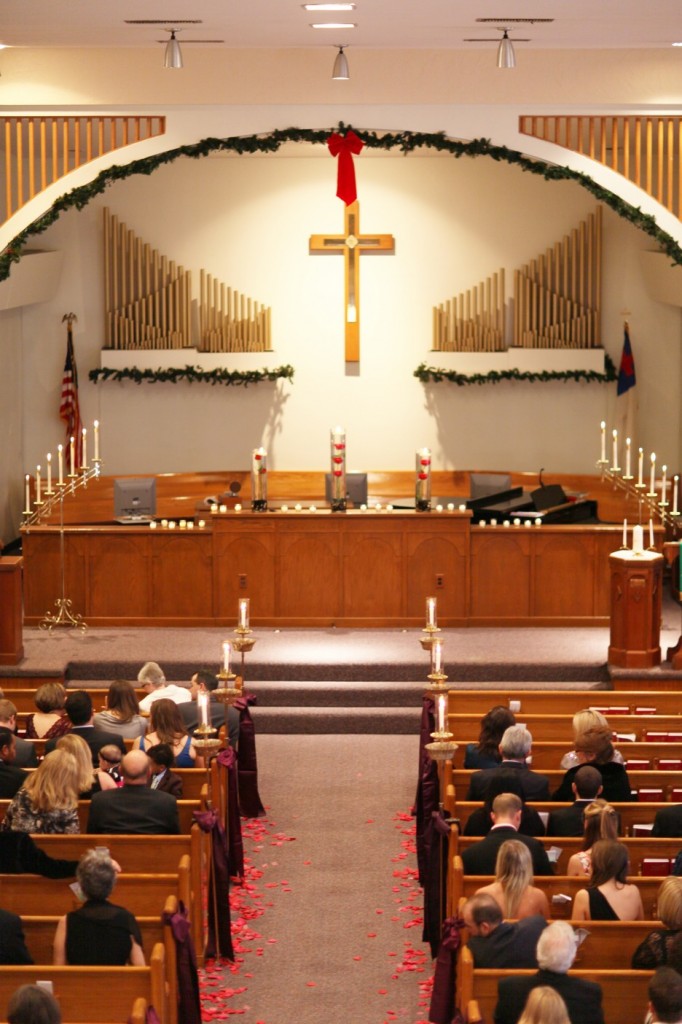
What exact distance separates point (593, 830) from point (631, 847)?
18.3 inches

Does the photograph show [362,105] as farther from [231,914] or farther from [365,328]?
[231,914]

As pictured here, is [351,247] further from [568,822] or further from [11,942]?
[11,942]

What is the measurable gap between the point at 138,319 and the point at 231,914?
33.4 feet

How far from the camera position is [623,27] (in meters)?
10.9

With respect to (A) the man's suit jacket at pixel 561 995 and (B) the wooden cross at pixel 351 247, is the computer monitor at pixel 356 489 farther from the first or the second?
(A) the man's suit jacket at pixel 561 995

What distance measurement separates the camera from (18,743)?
8.35 metres

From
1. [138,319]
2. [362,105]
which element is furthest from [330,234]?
[362,105]

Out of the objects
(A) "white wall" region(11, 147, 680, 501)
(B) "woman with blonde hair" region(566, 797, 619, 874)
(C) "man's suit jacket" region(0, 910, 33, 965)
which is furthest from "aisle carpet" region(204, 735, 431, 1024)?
(A) "white wall" region(11, 147, 680, 501)

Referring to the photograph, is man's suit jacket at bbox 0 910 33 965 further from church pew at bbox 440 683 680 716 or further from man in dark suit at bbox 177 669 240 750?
church pew at bbox 440 683 680 716

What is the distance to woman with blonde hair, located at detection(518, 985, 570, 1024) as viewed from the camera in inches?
187

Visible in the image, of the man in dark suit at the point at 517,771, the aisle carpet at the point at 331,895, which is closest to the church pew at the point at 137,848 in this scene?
the aisle carpet at the point at 331,895

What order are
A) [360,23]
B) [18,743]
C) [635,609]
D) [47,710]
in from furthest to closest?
[635,609] < [360,23] < [47,710] < [18,743]

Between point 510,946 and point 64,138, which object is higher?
point 64,138

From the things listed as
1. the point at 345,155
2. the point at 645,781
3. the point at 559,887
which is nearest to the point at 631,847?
the point at 559,887
